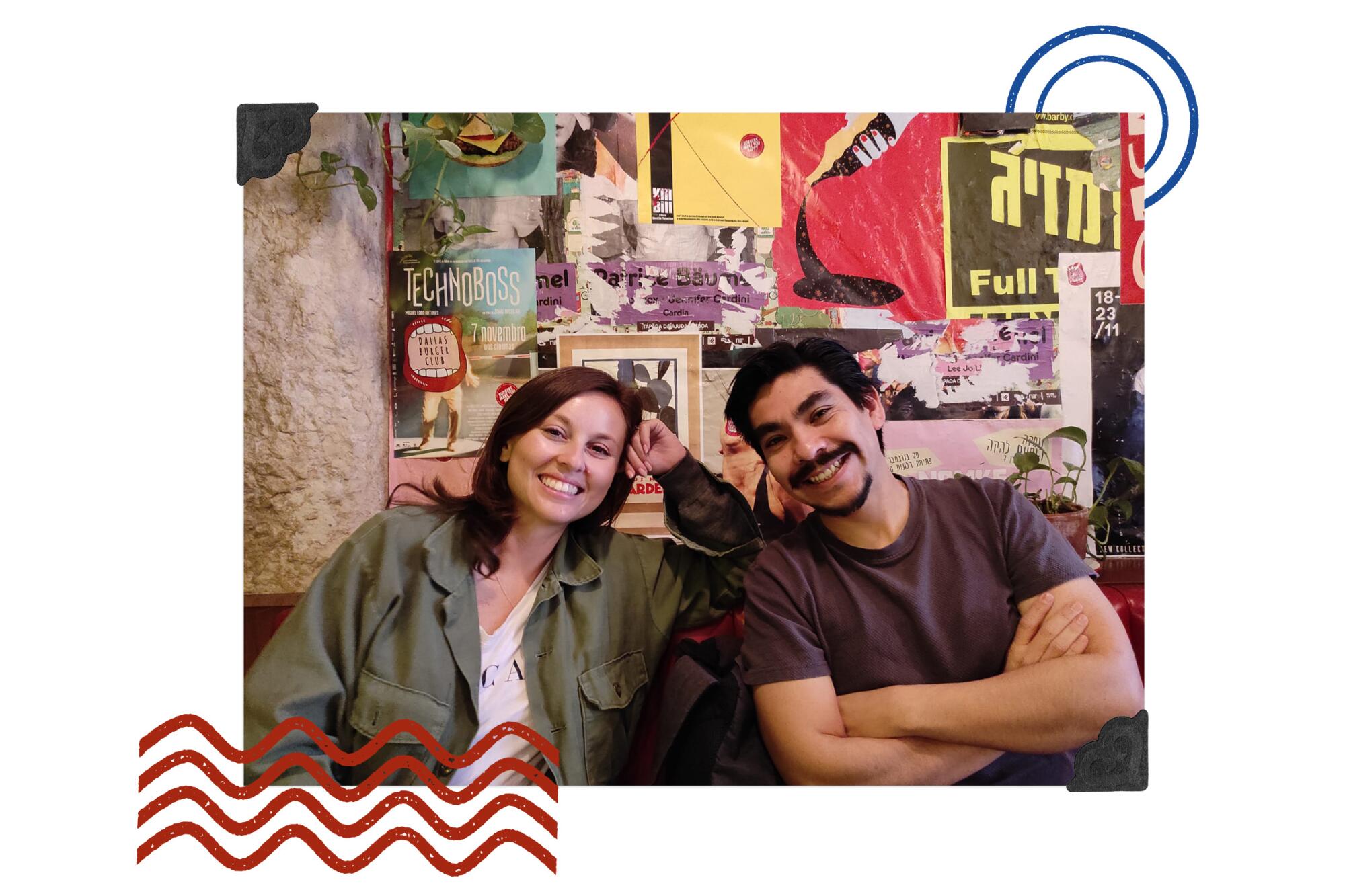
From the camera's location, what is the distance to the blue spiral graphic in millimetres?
2414

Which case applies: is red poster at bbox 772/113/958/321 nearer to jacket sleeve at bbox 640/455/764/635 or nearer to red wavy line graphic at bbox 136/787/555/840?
jacket sleeve at bbox 640/455/764/635

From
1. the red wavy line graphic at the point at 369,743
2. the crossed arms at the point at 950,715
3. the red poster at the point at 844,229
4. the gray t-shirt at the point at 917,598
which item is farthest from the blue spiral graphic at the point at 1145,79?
the red wavy line graphic at the point at 369,743

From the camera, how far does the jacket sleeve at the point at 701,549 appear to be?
7.89 feet

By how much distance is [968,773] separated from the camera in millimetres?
2299

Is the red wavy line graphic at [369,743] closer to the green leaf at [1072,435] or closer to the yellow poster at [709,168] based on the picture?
the yellow poster at [709,168]

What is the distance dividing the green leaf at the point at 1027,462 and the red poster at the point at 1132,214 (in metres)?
0.46

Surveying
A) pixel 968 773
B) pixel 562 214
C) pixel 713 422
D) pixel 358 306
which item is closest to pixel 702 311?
pixel 713 422

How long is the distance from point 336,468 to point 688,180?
1175 mm

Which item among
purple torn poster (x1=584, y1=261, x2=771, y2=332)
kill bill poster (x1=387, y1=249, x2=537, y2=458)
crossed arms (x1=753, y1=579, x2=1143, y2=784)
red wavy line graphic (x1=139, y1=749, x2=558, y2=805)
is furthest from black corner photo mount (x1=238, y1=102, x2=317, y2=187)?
crossed arms (x1=753, y1=579, x2=1143, y2=784)

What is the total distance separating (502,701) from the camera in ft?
7.66

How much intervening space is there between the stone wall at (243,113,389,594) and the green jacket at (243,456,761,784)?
0.10 metres

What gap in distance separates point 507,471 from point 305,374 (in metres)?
0.58

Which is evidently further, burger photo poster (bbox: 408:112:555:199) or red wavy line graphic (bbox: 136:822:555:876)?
burger photo poster (bbox: 408:112:555:199)

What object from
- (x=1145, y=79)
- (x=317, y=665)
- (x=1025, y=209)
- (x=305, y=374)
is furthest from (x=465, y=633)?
(x=1145, y=79)
